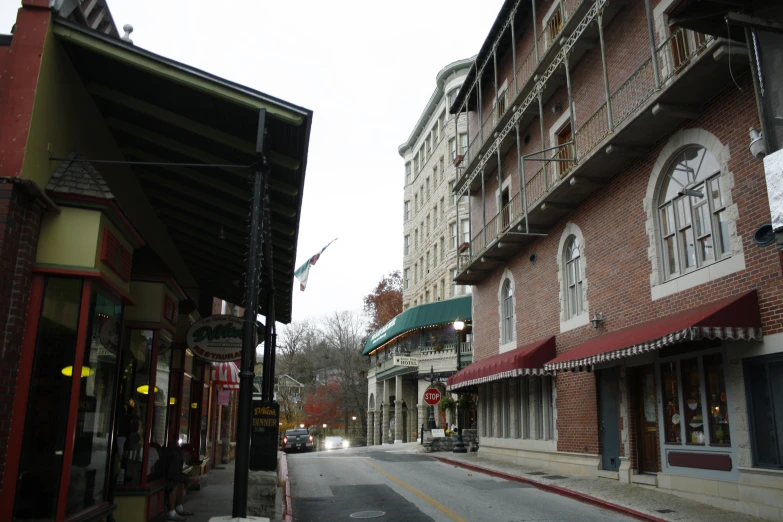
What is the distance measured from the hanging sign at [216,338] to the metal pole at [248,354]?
4.91 m

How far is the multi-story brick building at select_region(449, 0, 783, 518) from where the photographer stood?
10.3m

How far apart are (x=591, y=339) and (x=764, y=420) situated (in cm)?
577

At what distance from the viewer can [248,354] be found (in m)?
→ 6.03

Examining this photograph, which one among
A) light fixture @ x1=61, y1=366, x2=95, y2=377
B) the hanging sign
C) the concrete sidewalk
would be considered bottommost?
the concrete sidewalk

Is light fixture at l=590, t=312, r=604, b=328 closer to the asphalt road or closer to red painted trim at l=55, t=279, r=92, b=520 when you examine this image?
the asphalt road

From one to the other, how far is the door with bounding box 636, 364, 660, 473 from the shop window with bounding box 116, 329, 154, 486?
391 inches

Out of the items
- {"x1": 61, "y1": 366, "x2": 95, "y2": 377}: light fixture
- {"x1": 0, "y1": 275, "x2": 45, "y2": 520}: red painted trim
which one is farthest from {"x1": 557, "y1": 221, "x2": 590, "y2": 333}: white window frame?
{"x1": 0, "y1": 275, "x2": 45, "y2": 520}: red painted trim

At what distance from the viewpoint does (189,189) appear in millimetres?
9414

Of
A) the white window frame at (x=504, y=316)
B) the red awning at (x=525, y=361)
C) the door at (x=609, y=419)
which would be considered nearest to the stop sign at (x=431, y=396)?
the white window frame at (x=504, y=316)

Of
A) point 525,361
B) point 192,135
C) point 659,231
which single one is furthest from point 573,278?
point 192,135

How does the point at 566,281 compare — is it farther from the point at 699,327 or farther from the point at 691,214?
the point at 699,327

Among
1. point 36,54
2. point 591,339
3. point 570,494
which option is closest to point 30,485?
point 36,54

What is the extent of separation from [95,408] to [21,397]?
62.1 inches

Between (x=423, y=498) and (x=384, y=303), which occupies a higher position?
(x=384, y=303)
